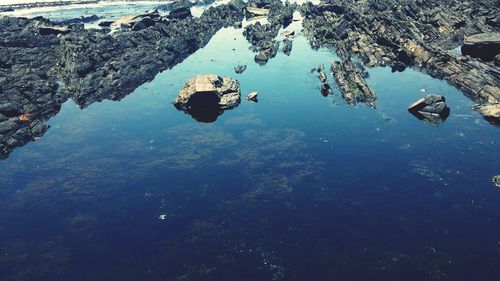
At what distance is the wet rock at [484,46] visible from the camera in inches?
1916

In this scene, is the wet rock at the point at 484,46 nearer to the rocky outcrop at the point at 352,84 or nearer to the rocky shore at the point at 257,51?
the rocky shore at the point at 257,51

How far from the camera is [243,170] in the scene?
30500 mm

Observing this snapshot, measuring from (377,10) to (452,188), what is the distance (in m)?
63.1

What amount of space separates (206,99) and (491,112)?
2769cm

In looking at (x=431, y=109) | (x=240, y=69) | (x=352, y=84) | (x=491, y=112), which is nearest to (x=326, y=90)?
(x=352, y=84)

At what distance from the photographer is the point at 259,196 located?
27484mm

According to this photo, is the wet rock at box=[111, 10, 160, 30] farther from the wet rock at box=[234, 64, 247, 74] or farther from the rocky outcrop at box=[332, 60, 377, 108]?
the rocky outcrop at box=[332, 60, 377, 108]

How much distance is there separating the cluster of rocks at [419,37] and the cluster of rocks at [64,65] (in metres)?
26.3

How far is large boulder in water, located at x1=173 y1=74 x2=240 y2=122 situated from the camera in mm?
41125

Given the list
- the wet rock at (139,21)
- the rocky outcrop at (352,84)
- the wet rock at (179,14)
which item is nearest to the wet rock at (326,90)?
the rocky outcrop at (352,84)

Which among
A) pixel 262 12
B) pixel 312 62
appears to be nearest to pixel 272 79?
pixel 312 62

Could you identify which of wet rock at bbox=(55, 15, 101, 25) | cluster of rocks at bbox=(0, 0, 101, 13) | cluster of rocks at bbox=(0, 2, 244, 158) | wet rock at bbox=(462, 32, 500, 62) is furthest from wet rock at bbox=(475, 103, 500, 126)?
cluster of rocks at bbox=(0, 0, 101, 13)

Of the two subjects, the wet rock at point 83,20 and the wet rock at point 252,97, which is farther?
the wet rock at point 83,20

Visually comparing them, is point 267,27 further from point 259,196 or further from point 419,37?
point 259,196
